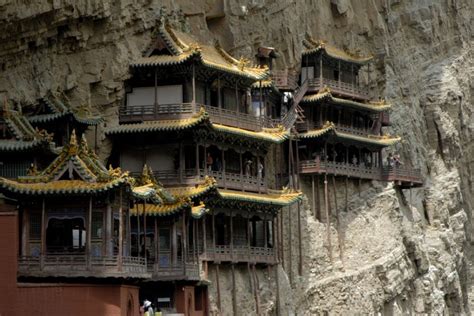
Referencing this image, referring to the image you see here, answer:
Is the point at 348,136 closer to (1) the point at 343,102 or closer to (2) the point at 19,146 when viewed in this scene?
(1) the point at 343,102

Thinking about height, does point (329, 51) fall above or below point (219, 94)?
above

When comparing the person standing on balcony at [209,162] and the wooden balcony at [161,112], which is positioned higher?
the wooden balcony at [161,112]

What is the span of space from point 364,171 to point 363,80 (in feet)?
27.1

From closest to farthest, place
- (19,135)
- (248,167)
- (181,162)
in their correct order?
(19,135) → (181,162) → (248,167)

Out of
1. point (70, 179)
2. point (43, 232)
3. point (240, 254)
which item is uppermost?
point (70, 179)

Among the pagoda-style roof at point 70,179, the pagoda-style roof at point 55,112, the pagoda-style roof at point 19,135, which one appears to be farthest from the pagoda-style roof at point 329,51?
the pagoda-style roof at point 70,179

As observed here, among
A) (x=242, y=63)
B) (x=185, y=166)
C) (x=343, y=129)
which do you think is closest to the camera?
(x=185, y=166)

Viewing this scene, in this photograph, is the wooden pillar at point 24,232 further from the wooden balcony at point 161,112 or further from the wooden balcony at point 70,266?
the wooden balcony at point 161,112

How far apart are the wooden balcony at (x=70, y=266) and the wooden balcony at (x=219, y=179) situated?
43.7 ft

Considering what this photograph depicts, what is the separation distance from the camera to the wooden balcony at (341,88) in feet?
213

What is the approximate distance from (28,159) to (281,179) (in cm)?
1911

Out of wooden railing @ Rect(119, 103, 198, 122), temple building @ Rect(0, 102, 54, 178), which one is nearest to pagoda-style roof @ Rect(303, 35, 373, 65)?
wooden railing @ Rect(119, 103, 198, 122)

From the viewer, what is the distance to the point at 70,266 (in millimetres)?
38938

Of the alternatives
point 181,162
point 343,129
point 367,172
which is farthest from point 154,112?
point 367,172
